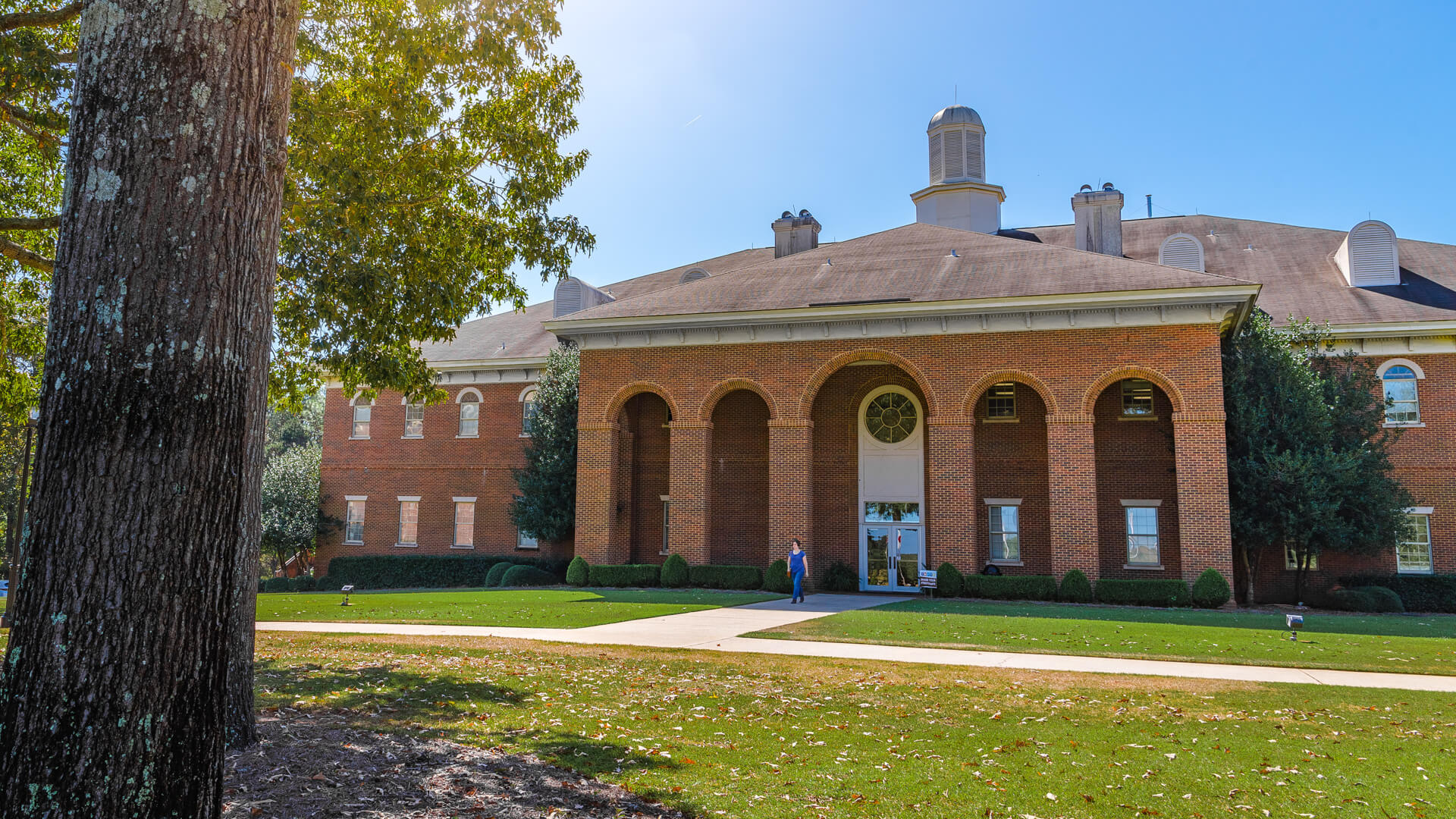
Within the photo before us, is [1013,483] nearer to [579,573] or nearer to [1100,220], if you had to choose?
[1100,220]

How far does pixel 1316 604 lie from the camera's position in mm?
25906

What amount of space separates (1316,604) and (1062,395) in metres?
9.72

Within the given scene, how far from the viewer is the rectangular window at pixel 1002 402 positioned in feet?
90.2

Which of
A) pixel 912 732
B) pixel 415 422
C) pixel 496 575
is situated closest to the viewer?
pixel 912 732

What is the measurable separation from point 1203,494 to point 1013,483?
5.32 meters

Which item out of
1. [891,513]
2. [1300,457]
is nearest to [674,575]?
[891,513]

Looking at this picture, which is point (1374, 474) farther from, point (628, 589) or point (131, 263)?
point (131, 263)

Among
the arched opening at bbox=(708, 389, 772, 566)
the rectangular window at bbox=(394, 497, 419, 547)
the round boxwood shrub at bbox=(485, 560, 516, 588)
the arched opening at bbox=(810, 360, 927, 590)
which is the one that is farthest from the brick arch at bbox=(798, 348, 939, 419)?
the rectangular window at bbox=(394, 497, 419, 547)

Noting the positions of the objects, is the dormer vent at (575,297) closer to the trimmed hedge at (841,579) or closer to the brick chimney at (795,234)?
the brick chimney at (795,234)

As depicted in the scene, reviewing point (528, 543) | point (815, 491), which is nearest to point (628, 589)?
point (815, 491)

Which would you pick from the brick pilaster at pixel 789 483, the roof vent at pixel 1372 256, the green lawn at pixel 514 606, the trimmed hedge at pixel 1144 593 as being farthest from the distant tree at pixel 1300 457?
the green lawn at pixel 514 606

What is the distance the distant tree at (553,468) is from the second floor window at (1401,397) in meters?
24.5

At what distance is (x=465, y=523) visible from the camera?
34.4m

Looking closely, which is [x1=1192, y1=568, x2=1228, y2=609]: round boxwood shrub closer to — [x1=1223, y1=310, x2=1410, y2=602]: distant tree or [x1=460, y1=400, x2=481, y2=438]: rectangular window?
[x1=1223, y1=310, x2=1410, y2=602]: distant tree
